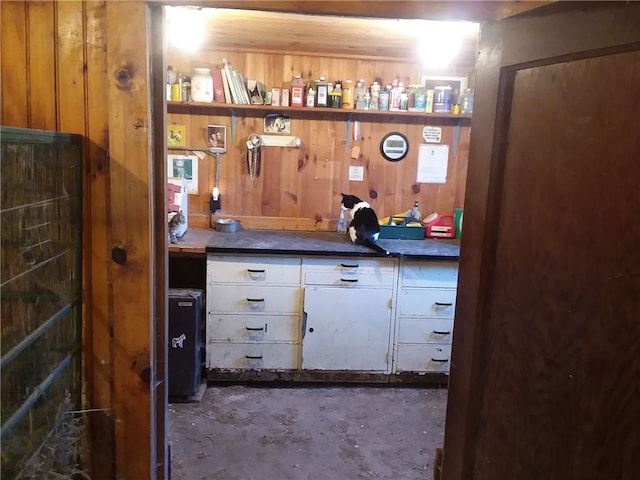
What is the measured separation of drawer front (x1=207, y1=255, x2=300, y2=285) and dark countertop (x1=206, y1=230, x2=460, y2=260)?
0.18 feet

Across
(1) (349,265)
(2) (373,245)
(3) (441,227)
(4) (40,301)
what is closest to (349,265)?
(1) (349,265)

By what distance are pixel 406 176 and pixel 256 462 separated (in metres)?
2.04

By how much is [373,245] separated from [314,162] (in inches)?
30.7

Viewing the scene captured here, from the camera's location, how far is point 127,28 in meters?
1.42

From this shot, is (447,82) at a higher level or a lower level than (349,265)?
higher

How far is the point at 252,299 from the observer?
320cm

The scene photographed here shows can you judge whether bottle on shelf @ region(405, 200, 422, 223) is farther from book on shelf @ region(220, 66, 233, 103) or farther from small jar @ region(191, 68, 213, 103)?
small jar @ region(191, 68, 213, 103)

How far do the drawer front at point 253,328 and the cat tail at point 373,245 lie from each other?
569 millimetres

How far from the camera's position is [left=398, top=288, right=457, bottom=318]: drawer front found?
3273 millimetres

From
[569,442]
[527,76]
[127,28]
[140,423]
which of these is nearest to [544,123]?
[527,76]

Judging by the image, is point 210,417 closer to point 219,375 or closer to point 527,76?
point 219,375

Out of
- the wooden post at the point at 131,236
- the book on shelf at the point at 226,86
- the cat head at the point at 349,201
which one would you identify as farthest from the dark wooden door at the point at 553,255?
the book on shelf at the point at 226,86

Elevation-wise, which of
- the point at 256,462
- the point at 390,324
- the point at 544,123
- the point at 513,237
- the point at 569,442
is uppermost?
the point at 544,123

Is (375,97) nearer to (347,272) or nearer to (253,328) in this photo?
Answer: (347,272)
